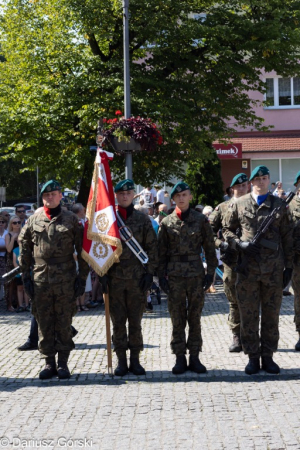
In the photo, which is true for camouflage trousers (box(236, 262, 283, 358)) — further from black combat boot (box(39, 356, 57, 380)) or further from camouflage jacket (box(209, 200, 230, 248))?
black combat boot (box(39, 356, 57, 380))

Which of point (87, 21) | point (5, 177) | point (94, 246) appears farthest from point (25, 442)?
point (5, 177)

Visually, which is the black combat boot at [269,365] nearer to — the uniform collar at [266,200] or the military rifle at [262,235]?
the military rifle at [262,235]

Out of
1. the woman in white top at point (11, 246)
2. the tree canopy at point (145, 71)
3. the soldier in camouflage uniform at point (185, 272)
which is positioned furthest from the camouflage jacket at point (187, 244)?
the tree canopy at point (145, 71)

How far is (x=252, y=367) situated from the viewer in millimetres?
7859

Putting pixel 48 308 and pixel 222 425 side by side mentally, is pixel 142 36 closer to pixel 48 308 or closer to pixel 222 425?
pixel 48 308

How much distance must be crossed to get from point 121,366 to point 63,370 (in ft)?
2.01

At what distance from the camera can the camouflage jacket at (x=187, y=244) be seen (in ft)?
26.5

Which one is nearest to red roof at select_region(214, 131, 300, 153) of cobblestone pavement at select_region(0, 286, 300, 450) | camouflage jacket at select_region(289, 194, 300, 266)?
camouflage jacket at select_region(289, 194, 300, 266)

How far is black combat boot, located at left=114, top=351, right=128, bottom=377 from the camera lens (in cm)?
797

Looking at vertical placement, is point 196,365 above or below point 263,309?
below

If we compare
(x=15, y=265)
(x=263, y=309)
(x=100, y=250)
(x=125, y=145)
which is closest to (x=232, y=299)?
(x=263, y=309)

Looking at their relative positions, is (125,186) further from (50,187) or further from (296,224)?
(296,224)

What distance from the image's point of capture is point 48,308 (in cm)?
805

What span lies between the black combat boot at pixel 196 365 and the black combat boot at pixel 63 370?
1.30 m
